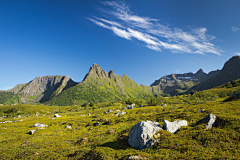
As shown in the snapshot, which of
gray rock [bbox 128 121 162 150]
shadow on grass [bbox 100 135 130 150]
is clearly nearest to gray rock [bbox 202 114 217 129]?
gray rock [bbox 128 121 162 150]

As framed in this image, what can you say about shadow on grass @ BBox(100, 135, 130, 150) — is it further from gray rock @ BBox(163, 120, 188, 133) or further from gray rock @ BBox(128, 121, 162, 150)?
gray rock @ BBox(163, 120, 188, 133)

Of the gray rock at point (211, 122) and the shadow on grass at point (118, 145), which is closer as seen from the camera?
the shadow on grass at point (118, 145)

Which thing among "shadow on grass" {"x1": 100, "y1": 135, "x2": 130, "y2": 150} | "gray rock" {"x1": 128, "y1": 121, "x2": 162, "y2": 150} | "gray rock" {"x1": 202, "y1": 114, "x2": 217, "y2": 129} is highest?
"gray rock" {"x1": 202, "y1": 114, "x2": 217, "y2": 129}

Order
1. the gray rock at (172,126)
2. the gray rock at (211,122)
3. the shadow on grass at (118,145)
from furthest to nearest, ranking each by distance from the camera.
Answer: the gray rock at (172,126) → the gray rock at (211,122) → the shadow on grass at (118,145)

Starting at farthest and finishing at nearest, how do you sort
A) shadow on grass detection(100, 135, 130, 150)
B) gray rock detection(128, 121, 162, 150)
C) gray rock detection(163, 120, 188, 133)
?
gray rock detection(163, 120, 188, 133), shadow on grass detection(100, 135, 130, 150), gray rock detection(128, 121, 162, 150)

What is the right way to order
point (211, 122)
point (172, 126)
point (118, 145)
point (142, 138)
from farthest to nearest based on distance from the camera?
point (172, 126) < point (118, 145) < point (211, 122) < point (142, 138)

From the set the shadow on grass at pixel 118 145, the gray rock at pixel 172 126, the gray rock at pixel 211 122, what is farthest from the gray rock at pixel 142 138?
the gray rock at pixel 211 122

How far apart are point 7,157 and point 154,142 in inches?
1345

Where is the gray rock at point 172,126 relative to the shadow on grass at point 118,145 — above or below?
above

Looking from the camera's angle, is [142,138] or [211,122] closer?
[142,138]

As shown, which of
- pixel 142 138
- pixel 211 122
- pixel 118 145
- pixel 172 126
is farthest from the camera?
pixel 172 126

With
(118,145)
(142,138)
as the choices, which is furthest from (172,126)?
(118,145)

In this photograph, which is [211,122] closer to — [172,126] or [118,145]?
[172,126]

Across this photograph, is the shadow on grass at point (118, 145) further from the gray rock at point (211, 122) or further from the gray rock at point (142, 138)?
the gray rock at point (211, 122)
